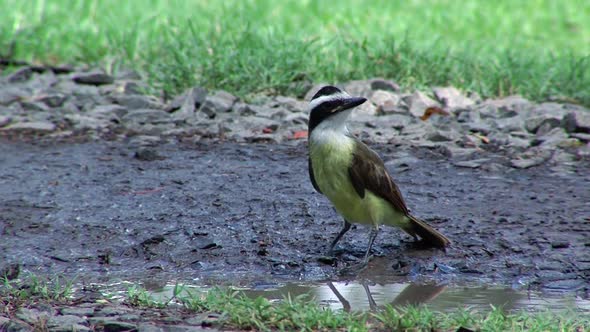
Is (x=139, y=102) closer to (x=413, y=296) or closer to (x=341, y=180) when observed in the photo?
(x=341, y=180)

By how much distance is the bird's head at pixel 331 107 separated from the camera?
625cm

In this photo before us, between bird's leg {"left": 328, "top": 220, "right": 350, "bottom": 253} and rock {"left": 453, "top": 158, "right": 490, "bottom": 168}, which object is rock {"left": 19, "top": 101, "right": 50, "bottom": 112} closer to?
rock {"left": 453, "top": 158, "right": 490, "bottom": 168}

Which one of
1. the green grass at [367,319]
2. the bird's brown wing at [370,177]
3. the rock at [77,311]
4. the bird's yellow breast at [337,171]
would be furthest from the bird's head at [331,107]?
the rock at [77,311]

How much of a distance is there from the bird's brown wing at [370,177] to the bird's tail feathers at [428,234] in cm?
15

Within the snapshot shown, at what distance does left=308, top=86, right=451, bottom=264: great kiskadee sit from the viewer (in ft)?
20.7

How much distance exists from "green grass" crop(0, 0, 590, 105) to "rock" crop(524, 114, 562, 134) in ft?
2.60

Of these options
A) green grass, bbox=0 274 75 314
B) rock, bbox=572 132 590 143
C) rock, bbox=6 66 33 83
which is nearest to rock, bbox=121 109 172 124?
rock, bbox=6 66 33 83

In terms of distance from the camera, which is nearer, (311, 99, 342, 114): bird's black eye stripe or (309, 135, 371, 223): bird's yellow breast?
(311, 99, 342, 114): bird's black eye stripe

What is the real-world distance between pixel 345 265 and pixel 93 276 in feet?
5.09

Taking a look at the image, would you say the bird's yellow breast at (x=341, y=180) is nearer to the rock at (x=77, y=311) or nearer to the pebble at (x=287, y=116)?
the rock at (x=77, y=311)

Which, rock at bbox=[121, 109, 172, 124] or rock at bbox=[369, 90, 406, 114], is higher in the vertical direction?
rock at bbox=[369, 90, 406, 114]

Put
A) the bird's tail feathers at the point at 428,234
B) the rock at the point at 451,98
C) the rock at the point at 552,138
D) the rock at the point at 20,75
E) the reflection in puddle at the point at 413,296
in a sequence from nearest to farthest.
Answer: the reflection in puddle at the point at 413,296 → the bird's tail feathers at the point at 428,234 → the rock at the point at 552,138 → the rock at the point at 451,98 → the rock at the point at 20,75

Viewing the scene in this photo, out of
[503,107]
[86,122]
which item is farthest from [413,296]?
[86,122]

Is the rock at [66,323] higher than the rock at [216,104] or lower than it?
higher
